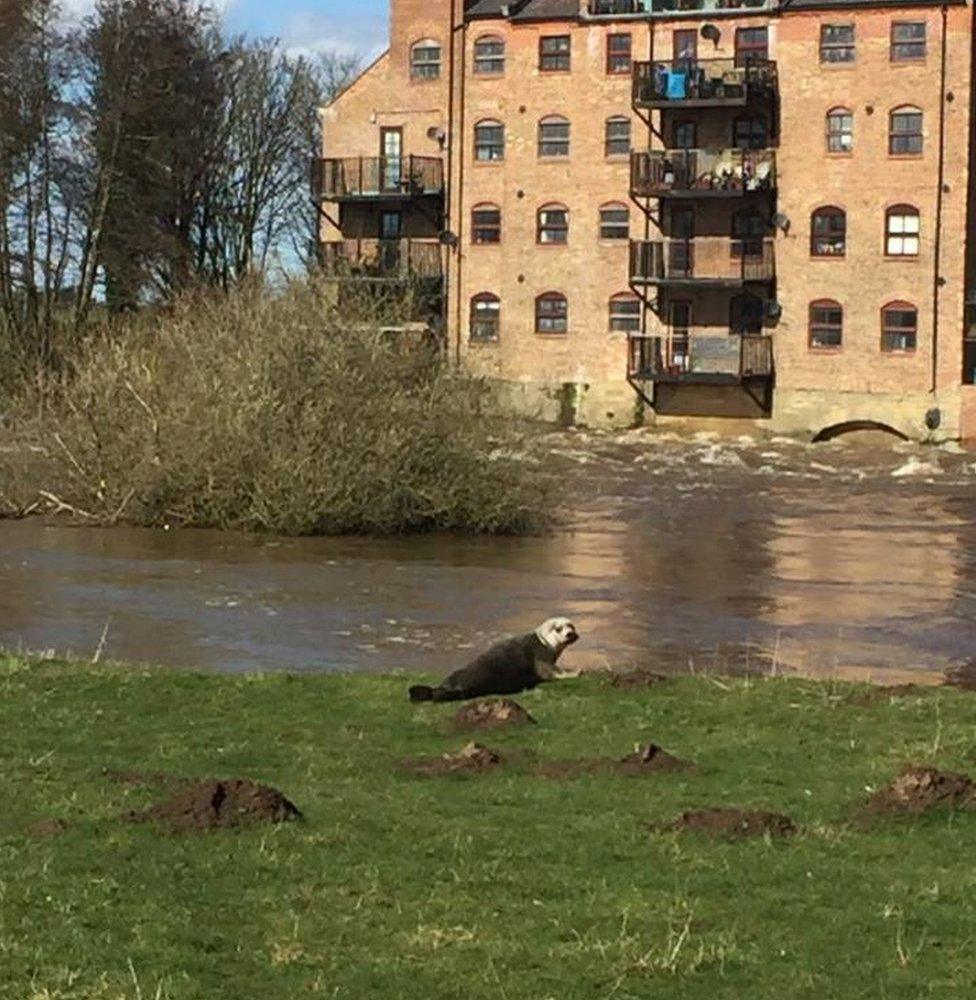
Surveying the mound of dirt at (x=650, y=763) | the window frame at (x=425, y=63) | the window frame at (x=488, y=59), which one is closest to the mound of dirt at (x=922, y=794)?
the mound of dirt at (x=650, y=763)

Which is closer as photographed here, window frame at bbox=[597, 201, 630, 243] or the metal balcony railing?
the metal balcony railing

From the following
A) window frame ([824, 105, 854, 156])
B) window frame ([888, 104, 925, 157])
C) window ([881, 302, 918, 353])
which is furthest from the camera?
window frame ([824, 105, 854, 156])

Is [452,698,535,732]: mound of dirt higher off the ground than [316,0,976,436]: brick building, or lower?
lower

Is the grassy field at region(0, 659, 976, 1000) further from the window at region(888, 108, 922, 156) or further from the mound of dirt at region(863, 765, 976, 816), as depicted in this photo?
the window at region(888, 108, 922, 156)

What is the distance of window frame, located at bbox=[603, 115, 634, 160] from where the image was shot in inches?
2357

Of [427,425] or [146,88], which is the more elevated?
[146,88]

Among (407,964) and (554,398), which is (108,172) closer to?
(554,398)

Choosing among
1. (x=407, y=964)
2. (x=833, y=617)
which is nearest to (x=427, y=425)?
(x=833, y=617)

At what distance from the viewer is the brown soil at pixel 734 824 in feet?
27.5

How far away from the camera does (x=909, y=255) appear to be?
56.3 m

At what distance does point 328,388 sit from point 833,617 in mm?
10691

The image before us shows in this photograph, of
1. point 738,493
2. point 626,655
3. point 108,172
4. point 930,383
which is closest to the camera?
point 626,655

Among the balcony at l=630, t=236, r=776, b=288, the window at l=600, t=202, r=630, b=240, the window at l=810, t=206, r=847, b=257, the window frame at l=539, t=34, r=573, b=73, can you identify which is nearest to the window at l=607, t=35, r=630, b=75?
the window frame at l=539, t=34, r=573, b=73

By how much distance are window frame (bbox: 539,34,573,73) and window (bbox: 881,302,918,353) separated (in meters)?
Result: 13.3
